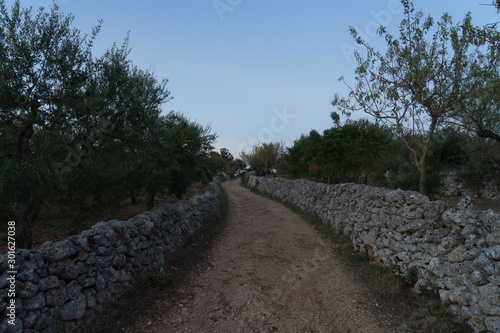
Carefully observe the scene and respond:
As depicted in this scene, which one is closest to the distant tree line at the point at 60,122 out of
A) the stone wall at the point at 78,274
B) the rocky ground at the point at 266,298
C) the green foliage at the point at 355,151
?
the stone wall at the point at 78,274

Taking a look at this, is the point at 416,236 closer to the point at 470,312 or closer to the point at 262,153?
the point at 470,312

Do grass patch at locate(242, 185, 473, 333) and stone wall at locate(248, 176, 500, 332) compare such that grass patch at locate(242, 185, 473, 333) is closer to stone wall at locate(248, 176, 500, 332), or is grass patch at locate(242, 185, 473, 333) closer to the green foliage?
stone wall at locate(248, 176, 500, 332)

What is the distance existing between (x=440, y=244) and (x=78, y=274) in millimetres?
6202

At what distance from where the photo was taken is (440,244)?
5.20 meters

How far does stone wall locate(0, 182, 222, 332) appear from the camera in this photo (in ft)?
11.4

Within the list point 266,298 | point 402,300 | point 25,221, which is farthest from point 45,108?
point 402,300

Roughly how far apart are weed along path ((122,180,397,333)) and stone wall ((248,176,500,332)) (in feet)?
3.47

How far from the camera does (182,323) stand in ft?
15.1

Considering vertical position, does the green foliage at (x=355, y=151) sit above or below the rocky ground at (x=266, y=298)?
above

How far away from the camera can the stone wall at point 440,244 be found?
4.01m

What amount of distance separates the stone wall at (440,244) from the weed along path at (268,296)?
106 cm

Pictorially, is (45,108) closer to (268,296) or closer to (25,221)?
(25,221)

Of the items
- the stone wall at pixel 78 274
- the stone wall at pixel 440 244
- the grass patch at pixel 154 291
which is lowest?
the grass patch at pixel 154 291

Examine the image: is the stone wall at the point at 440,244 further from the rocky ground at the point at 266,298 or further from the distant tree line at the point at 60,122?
the distant tree line at the point at 60,122
